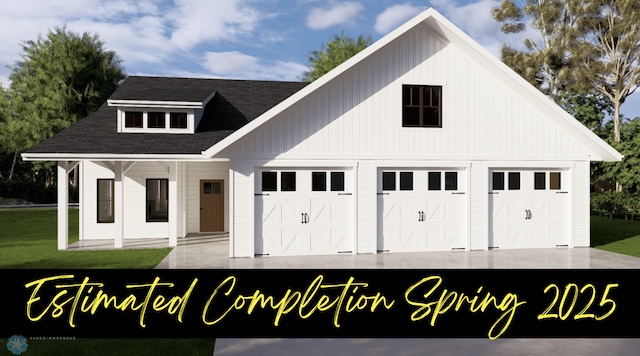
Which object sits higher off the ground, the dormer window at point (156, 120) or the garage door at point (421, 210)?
the dormer window at point (156, 120)

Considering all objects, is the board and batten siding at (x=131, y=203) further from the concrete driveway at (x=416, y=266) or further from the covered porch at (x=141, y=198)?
the concrete driveway at (x=416, y=266)

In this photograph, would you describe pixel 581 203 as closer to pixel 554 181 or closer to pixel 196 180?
pixel 554 181

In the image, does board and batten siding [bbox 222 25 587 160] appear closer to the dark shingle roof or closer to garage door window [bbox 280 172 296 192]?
garage door window [bbox 280 172 296 192]

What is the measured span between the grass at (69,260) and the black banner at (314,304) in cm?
62

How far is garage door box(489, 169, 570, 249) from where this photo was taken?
13.7m

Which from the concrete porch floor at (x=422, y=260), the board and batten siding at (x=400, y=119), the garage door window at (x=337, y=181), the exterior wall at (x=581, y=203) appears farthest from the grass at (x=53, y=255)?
the exterior wall at (x=581, y=203)

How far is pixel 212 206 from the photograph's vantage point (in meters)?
17.4

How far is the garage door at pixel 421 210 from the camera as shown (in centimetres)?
1307

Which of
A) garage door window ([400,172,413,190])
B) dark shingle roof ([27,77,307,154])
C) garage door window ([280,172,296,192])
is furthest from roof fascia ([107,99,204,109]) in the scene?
garage door window ([400,172,413,190])

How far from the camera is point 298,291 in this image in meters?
5.77

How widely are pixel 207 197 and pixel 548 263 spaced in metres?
12.2

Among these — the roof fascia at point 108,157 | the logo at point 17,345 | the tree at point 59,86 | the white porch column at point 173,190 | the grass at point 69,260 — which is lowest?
the grass at point 69,260

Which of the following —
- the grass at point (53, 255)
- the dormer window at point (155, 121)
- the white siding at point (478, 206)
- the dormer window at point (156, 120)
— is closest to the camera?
the grass at point (53, 255)

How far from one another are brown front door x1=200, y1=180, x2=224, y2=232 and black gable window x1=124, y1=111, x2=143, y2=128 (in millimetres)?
3472
